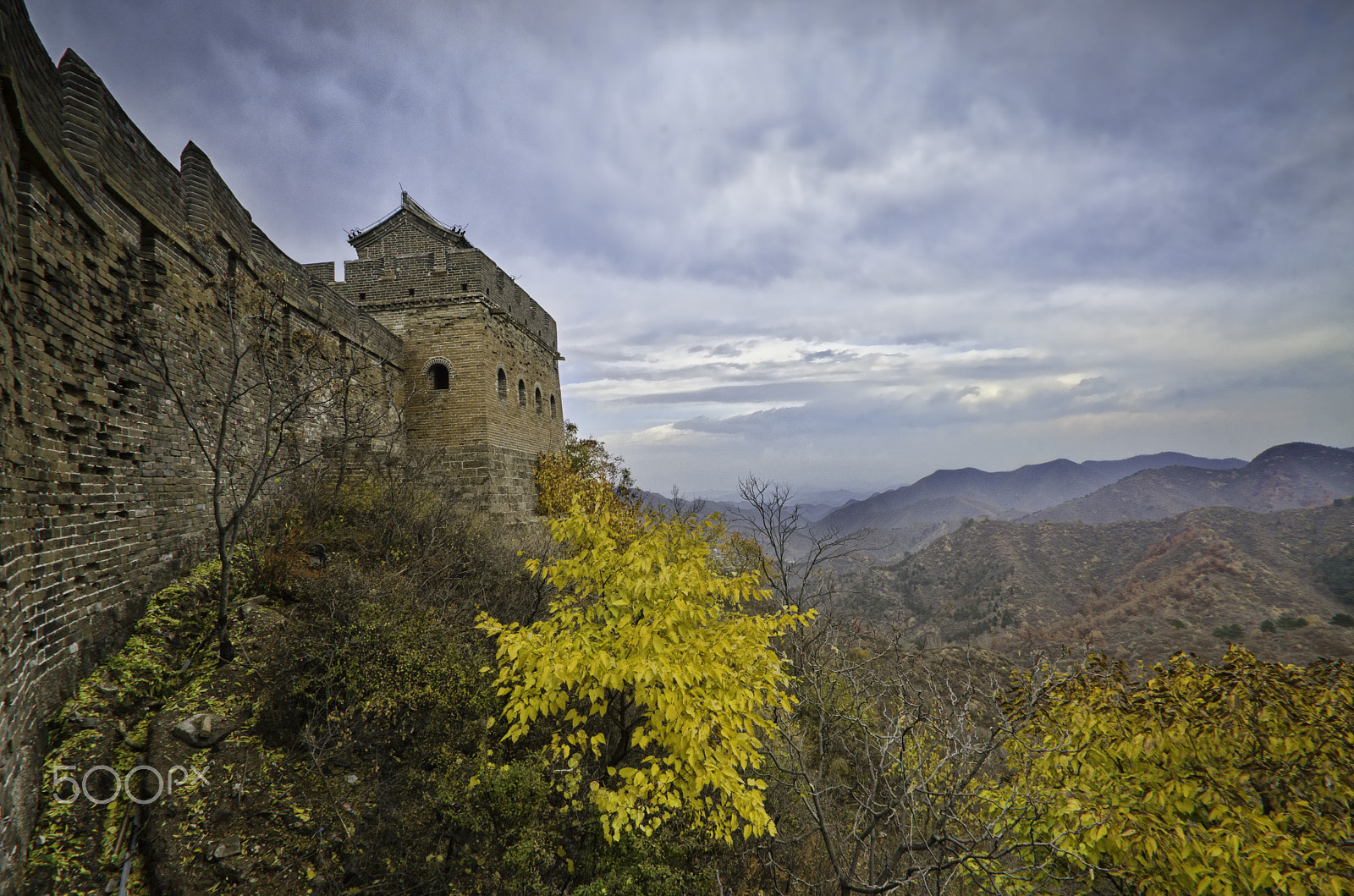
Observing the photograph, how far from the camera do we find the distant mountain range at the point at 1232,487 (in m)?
99.6

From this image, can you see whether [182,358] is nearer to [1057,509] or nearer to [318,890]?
[318,890]

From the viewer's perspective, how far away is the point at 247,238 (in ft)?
26.1

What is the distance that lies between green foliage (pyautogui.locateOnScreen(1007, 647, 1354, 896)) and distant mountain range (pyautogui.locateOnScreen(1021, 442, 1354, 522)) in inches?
4549

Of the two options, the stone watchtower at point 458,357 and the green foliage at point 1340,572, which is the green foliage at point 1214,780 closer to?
the stone watchtower at point 458,357

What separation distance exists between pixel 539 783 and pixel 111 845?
9.59ft

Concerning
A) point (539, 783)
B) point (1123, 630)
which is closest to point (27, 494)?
point (539, 783)

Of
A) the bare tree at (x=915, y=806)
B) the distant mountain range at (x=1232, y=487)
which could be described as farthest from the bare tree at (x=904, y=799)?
the distant mountain range at (x=1232, y=487)

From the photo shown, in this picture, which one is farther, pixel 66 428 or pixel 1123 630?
pixel 1123 630

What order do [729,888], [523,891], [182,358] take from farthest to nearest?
[182,358] → [729,888] → [523,891]

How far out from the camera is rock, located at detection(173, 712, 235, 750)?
13.9ft
